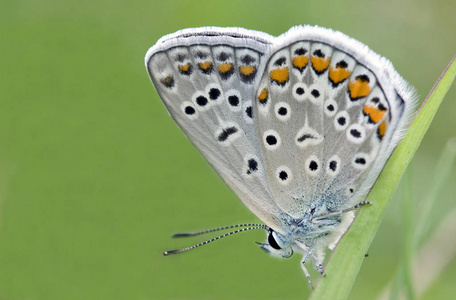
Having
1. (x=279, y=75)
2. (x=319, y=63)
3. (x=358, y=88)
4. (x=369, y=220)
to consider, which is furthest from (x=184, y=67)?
(x=369, y=220)

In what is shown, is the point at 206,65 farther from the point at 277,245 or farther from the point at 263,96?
the point at 277,245

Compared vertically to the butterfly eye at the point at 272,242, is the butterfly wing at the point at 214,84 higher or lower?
higher

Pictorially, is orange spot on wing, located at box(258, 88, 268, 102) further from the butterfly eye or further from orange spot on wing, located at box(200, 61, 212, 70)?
the butterfly eye

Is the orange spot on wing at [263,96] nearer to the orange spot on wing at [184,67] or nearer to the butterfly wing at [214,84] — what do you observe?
the butterfly wing at [214,84]

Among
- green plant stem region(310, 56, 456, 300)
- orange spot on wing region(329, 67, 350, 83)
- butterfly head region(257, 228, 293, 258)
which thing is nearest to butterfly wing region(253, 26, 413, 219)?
orange spot on wing region(329, 67, 350, 83)

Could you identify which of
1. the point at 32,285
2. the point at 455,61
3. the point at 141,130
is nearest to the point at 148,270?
the point at 32,285

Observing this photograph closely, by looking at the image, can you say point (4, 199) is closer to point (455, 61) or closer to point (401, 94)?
point (401, 94)

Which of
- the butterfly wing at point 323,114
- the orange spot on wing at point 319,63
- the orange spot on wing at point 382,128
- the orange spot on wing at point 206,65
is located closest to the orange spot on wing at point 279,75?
the butterfly wing at point 323,114
